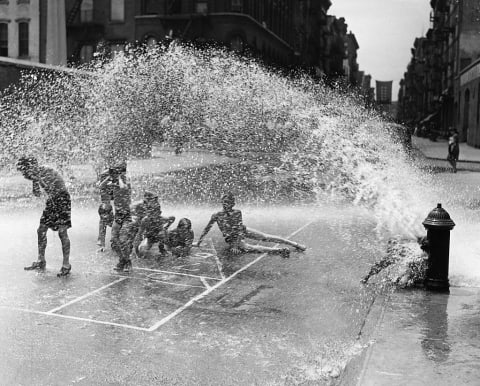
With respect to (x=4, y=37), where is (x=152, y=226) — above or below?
below

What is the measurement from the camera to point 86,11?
160ft

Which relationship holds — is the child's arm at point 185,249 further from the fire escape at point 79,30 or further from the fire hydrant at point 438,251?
the fire escape at point 79,30

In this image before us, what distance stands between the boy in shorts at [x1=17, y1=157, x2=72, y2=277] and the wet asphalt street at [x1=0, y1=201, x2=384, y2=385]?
23 centimetres

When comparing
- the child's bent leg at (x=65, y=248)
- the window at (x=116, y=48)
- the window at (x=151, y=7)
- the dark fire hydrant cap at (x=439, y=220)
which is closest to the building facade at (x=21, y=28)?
the window at (x=116, y=48)

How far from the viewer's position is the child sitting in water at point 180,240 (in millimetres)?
10117

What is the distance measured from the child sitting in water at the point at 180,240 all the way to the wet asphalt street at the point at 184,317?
23cm

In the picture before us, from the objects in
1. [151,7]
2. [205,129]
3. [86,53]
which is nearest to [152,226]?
[205,129]

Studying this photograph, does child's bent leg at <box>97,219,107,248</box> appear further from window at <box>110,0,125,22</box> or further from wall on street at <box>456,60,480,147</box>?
window at <box>110,0,125,22</box>

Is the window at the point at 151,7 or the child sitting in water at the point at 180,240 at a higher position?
the window at the point at 151,7

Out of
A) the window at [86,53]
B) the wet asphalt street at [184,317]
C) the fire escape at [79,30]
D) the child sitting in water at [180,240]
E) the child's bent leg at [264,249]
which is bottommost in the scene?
the wet asphalt street at [184,317]

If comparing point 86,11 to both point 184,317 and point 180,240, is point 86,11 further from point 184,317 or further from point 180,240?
point 184,317

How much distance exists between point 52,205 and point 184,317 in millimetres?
2890

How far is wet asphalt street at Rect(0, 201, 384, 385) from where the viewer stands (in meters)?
5.42

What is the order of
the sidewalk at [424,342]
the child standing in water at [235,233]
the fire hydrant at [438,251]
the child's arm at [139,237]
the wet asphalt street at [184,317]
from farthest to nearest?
1. the child standing in water at [235,233]
2. the child's arm at [139,237]
3. the fire hydrant at [438,251]
4. the wet asphalt street at [184,317]
5. the sidewalk at [424,342]
